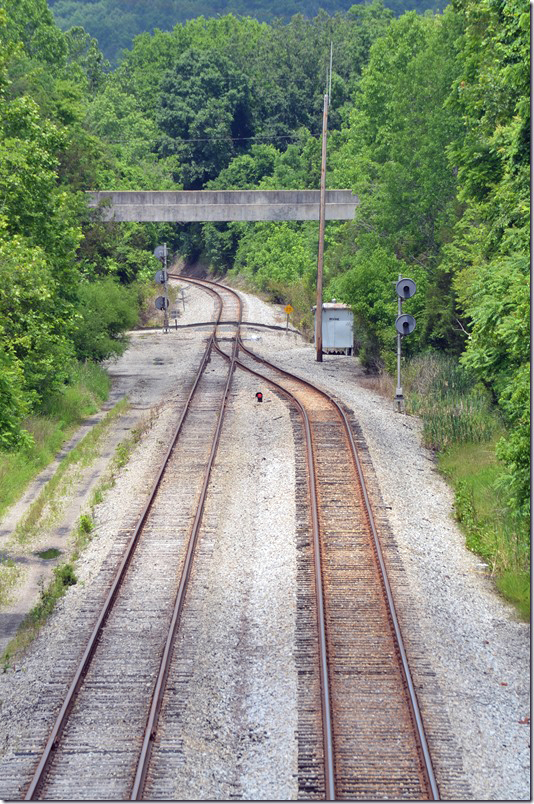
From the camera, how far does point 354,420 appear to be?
26.6 metres

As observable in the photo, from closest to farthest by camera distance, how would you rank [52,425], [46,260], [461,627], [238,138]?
[461,627] → [46,260] → [52,425] → [238,138]

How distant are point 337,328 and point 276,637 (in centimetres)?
2813

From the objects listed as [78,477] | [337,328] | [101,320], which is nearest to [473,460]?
[78,477]

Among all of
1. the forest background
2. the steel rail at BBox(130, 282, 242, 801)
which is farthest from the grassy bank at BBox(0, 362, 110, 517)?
the steel rail at BBox(130, 282, 242, 801)

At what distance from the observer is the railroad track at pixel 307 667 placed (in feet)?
34.6

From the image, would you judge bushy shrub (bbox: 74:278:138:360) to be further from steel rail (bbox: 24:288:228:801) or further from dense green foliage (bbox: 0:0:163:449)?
steel rail (bbox: 24:288:228:801)

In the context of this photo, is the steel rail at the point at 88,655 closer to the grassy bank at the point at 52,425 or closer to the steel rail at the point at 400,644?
the grassy bank at the point at 52,425

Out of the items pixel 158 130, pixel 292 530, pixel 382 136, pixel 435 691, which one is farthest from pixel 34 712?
pixel 158 130

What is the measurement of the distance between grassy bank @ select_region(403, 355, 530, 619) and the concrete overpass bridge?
23.3 meters

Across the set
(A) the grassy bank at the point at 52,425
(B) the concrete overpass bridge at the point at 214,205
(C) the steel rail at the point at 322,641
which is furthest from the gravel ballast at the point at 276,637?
(B) the concrete overpass bridge at the point at 214,205

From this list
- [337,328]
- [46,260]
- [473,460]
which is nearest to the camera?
[473,460]

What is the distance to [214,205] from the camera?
181ft

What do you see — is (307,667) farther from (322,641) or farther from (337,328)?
(337,328)

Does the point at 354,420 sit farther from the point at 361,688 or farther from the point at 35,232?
the point at 361,688
